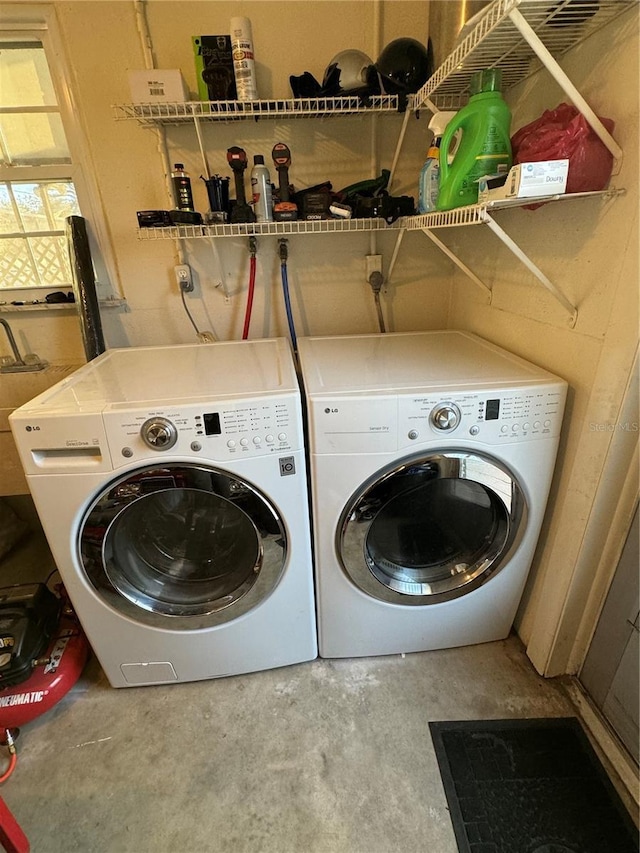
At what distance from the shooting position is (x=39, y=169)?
1587mm

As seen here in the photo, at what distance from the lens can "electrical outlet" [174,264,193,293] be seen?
1.72 m

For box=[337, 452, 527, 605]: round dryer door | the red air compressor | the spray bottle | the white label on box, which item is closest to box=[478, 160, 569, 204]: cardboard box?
the white label on box

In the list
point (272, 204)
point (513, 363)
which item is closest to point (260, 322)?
point (272, 204)

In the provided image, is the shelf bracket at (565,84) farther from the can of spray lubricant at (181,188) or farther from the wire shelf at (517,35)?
the can of spray lubricant at (181,188)

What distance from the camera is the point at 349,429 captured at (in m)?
1.10

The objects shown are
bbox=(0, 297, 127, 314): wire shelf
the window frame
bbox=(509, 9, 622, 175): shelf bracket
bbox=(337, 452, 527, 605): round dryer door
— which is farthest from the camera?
bbox=(0, 297, 127, 314): wire shelf

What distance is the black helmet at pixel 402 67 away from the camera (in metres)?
1.37

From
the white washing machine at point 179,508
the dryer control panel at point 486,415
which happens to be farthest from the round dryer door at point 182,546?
the dryer control panel at point 486,415

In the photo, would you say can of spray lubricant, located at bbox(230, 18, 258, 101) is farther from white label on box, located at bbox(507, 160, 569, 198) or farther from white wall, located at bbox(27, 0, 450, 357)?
white label on box, located at bbox(507, 160, 569, 198)

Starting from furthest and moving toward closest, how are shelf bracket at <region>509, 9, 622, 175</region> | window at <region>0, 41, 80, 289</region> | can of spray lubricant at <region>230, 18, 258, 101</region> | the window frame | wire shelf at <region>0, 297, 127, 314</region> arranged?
wire shelf at <region>0, 297, 127, 314</region> → window at <region>0, 41, 80, 289</region> → the window frame → can of spray lubricant at <region>230, 18, 258, 101</region> → shelf bracket at <region>509, 9, 622, 175</region>

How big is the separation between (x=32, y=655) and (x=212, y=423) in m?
0.97

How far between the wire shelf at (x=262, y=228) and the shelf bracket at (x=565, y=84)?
2.25 feet

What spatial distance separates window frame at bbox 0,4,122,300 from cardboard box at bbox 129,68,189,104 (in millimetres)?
292

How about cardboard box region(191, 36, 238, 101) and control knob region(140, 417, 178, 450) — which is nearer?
control knob region(140, 417, 178, 450)
